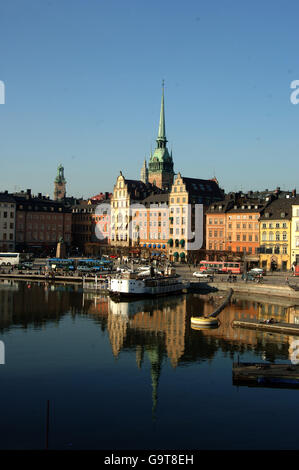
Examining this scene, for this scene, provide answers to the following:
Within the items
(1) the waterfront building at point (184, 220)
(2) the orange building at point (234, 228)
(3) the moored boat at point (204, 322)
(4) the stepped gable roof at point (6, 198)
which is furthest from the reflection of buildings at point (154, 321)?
(4) the stepped gable roof at point (6, 198)

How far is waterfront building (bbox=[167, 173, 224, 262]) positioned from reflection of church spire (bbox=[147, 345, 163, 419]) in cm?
8485

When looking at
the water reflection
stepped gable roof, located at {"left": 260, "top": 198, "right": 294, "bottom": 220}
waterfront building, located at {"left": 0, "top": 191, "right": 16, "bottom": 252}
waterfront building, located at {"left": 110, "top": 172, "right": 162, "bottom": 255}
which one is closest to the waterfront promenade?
the water reflection

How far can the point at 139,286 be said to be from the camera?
82.0 meters

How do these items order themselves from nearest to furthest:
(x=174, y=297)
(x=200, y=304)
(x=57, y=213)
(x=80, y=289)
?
(x=200, y=304) < (x=174, y=297) < (x=80, y=289) < (x=57, y=213)

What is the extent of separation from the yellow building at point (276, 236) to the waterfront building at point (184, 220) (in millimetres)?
19216

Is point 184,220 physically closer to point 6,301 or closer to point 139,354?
point 6,301

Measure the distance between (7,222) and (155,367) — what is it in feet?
389

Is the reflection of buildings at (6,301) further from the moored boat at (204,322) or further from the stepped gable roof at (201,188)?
the stepped gable roof at (201,188)

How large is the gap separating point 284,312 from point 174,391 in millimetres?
36611

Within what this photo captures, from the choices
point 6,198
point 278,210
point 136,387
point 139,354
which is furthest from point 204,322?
point 6,198

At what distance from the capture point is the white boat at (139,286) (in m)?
81.2
